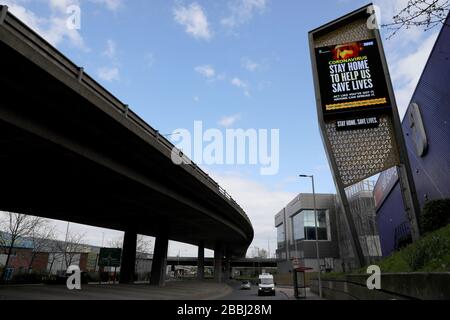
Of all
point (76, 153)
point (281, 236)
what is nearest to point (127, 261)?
point (76, 153)

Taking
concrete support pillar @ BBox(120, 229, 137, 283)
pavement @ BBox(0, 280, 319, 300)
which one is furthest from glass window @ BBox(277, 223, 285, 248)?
pavement @ BBox(0, 280, 319, 300)

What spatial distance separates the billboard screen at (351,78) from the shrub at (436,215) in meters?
10.9

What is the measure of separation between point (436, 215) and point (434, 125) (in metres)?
6.56

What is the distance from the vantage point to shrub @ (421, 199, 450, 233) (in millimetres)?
20188

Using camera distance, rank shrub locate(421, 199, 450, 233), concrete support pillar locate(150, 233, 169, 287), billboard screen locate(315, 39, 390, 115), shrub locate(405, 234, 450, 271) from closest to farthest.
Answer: shrub locate(405, 234, 450, 271), shrub locate(421, 199, 450, 233), billboard screen locate(315, 39, 390, 115), concrete support pillar locate(150, 233, 169, 287)

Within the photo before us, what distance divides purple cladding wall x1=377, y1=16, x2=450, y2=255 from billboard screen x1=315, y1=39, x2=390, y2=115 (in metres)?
3.33

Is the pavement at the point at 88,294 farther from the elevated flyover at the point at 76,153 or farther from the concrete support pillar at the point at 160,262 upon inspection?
the concrete support pillar at the point at 160,262

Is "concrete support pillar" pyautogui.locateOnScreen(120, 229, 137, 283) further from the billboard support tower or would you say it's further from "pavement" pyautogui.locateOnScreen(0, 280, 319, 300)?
the billboard support tower

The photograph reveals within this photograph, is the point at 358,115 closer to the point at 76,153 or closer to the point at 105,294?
the point at 76,153

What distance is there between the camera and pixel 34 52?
1052cm

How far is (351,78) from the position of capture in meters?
30.4

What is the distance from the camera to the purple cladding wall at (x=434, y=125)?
20.3 m
